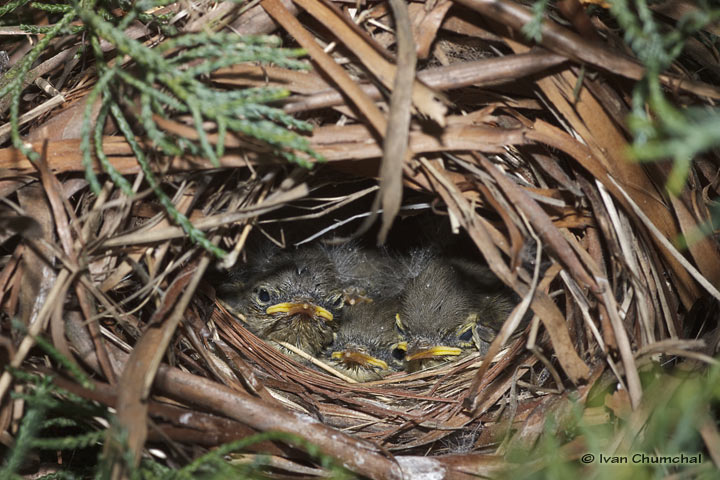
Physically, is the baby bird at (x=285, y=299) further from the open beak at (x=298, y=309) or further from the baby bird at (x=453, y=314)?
the baby bird at (x=453, y=314)

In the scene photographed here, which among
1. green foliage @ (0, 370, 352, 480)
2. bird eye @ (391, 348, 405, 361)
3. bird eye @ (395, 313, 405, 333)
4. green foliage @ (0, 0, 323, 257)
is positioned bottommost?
green foliage @ (0, 370, 352, 480)

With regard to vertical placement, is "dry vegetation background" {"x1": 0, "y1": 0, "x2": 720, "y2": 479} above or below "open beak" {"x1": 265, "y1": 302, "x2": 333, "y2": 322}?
below

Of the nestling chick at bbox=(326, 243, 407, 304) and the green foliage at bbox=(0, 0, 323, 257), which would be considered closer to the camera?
the green foliage at bbox=(0, 0, 323, 257)

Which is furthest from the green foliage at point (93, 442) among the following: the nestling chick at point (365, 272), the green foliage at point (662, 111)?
the nestling chick at point (365, 272)

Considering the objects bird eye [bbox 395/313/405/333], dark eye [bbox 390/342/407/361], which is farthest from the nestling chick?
dark eye [bbox 390/342/407/361]

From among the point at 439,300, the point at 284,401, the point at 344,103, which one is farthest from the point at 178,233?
the point at 439,300

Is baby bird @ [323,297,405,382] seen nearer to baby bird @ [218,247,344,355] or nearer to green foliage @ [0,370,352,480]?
baby bird @ [218,247,344,355]

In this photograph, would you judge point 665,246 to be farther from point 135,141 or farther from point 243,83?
point 135,141
